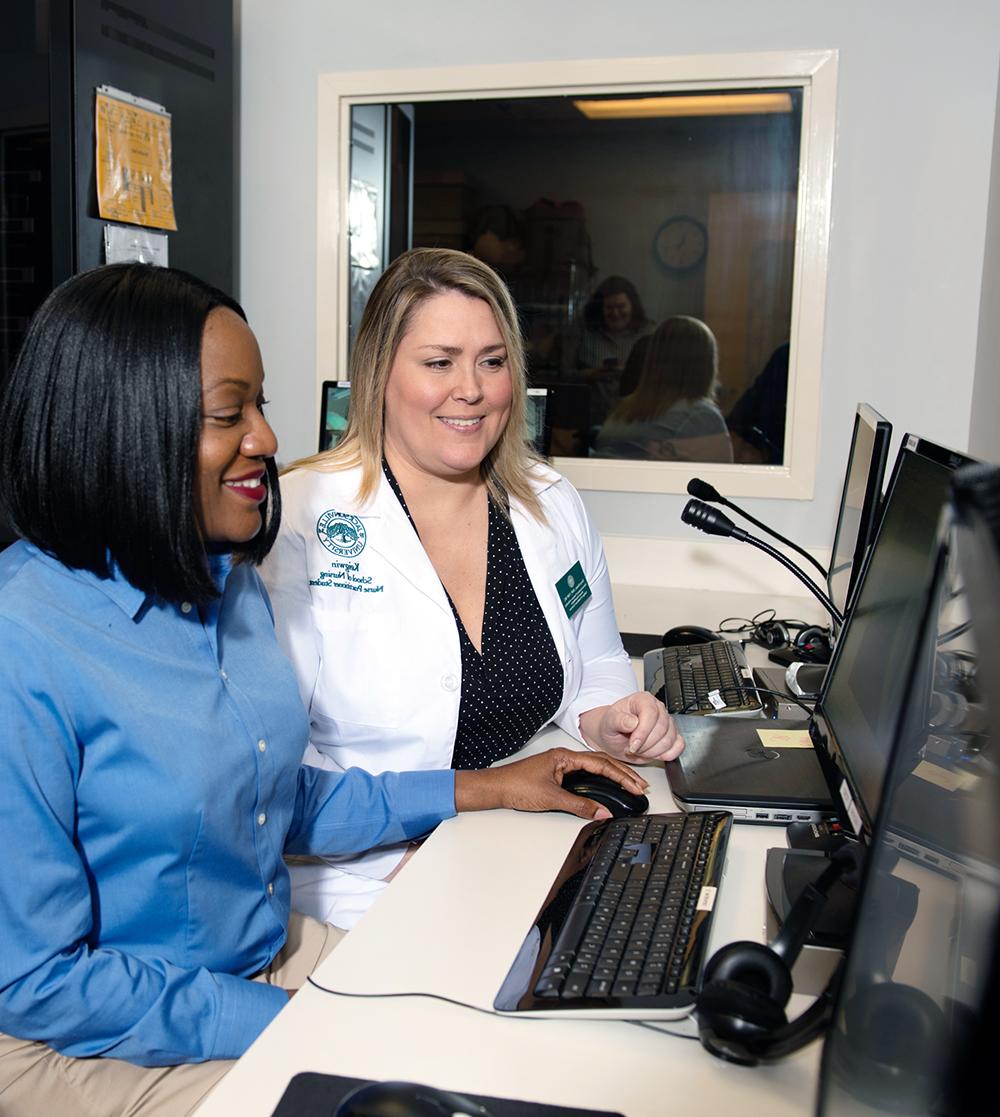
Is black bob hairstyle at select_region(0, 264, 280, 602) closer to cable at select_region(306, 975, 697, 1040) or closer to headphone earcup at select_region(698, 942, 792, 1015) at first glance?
cable at select_region(306, 975, 697, 1040)

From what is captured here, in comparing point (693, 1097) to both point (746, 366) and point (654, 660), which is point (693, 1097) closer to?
point (654, 660)

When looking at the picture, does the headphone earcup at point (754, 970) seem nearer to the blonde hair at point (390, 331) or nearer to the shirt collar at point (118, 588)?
the shirt collar at point (118, 588)

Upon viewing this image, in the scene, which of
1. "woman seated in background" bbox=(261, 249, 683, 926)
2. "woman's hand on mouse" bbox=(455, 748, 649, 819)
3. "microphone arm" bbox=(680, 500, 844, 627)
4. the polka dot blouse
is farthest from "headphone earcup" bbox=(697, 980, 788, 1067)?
"microphone arm" bbox=(680, 500, 844, 627)

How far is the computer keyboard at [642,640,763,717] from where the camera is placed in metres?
1.65

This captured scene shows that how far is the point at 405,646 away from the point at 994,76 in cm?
192

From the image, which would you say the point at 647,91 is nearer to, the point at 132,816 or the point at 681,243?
the point at 681,243

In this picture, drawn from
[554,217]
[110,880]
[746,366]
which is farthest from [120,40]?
A: [110,880]

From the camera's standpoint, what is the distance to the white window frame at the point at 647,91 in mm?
2516

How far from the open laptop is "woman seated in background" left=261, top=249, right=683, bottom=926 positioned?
0.10 metres

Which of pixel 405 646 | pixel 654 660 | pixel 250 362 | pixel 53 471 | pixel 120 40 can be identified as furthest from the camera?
pixel 120 40

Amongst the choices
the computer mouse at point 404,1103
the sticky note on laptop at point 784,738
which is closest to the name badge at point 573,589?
the sticky note on laptop at point 784,738

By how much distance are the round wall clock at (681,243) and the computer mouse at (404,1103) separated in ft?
7.50

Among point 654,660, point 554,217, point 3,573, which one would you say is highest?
point 554,217

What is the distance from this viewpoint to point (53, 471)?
0.95 m
